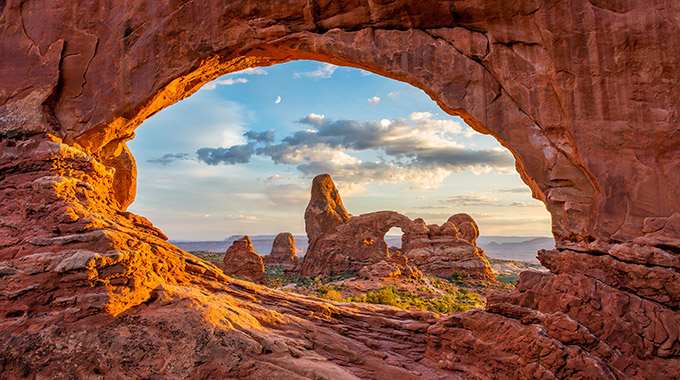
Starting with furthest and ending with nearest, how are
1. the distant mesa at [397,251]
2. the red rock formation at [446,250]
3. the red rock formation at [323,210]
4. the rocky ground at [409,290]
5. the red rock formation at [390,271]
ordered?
the red rock formation at [323,210]
the distant mesa at [397,251]
the red rock formation at [446,250]
the red rock formation at [390,271]
the rocky ground at [409,290]

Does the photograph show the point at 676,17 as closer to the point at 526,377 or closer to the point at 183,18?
the point at 526,377

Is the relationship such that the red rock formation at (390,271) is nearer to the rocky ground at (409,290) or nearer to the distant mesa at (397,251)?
the rocky ground at (409,290)

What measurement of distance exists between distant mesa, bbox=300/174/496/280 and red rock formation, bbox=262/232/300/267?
51.8 ft

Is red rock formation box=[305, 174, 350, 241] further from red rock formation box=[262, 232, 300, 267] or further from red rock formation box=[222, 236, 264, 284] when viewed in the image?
red rock formation box=[222, 236, 264, 284]

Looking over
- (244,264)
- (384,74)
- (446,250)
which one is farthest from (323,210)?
(384,74)

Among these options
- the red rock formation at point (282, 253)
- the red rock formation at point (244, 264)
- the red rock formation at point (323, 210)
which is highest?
the red rock formation at point (323, 210)

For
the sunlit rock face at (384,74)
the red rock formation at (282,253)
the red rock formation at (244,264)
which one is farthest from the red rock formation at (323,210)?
the sunlit rock face at (384,74)

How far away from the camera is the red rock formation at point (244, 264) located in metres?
25.8

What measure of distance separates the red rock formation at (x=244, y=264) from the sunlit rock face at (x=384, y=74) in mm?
16367

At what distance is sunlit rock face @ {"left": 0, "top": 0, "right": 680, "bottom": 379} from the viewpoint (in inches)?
252

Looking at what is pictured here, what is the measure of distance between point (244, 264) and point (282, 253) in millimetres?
32817

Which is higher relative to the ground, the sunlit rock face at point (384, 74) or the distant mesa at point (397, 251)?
the sunlit rock face at point (384, 74)

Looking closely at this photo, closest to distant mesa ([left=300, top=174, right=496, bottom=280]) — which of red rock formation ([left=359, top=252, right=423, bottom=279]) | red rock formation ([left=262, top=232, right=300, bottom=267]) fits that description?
red rock formation ([left=359, top=252, right=423, bottom=279])

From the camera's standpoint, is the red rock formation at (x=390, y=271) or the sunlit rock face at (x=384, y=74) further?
the red rock formation at (x=390, y=271)
